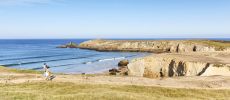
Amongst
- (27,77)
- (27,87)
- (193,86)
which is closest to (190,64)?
(193,86)

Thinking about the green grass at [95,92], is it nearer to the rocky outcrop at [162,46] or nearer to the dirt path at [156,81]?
the dirt path at [156,81]

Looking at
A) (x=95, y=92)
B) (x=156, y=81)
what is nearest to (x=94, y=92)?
(x=95, y=92)

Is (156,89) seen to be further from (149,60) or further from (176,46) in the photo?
(176,46)

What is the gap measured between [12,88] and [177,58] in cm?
3491

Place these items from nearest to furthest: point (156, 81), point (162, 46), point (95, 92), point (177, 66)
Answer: point (95, 92) → point (156, 81) → point (177, 66) → point (162, 46)

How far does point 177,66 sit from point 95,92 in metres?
30.0

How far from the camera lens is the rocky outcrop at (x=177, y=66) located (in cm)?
5576

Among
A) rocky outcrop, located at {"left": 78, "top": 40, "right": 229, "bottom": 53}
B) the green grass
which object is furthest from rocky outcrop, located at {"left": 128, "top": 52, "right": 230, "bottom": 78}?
rocky outcrop, located at {"left": 78, "top": 40, "right": 229, "bottom": 53}

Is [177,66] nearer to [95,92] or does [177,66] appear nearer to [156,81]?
[156,81]

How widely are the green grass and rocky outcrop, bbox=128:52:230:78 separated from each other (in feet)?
53.7

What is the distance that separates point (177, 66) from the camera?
61.9 metres

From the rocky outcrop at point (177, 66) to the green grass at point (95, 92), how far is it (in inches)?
644

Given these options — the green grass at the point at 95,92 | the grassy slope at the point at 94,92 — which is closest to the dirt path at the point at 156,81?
the grassy slope at the point at 94,92

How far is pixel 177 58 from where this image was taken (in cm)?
6519
